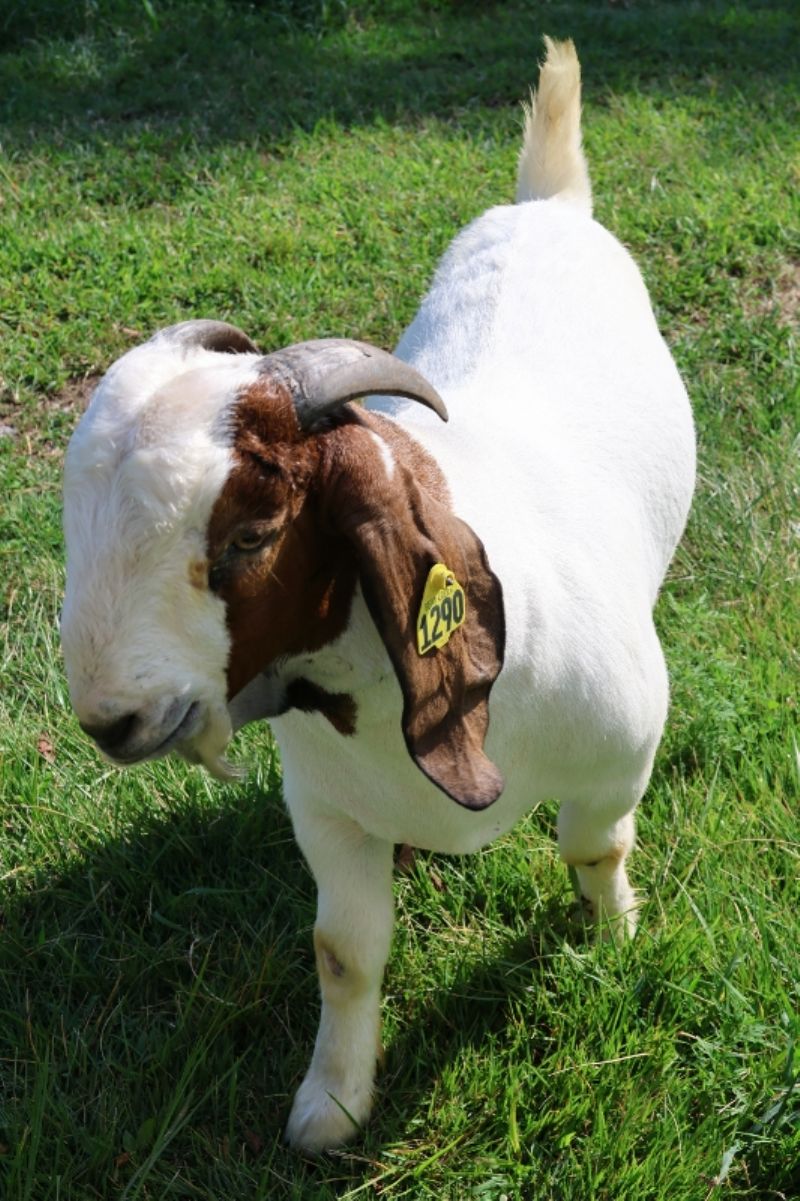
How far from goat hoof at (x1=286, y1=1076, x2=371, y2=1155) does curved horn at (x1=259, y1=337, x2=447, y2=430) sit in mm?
1317

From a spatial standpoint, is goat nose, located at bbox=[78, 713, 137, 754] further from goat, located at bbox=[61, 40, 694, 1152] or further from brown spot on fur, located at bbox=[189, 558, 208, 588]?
brown spot on fur, located at bbox=[189, 558, 208, 588]

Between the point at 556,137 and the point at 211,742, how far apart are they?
7.51 ft

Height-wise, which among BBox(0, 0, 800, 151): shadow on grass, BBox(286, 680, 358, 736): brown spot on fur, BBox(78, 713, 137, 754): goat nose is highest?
BBox(78, 713, 137, 754): goat nose

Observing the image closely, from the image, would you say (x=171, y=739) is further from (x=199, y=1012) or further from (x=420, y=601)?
(x=199, y=1012)

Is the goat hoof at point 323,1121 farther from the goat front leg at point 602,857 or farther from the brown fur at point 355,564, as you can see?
the brown fur at point 355,564

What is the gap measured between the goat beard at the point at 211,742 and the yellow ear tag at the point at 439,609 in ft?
0.84

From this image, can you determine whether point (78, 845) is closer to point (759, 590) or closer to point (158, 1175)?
point (158, 1175)

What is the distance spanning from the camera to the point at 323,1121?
7.90 ft

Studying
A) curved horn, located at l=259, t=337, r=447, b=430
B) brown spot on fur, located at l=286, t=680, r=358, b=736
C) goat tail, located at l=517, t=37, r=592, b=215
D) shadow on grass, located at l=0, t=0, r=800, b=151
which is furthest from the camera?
shadow on grass, located at l=0, t=0, r=800, b=151

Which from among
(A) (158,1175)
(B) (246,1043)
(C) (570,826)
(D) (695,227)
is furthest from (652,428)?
(D) (695,227)

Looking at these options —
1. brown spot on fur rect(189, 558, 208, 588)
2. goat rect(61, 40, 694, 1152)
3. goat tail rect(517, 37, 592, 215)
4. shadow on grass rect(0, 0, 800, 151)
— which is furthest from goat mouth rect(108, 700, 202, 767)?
shadow on grass rect(0, 0, 800, 151)

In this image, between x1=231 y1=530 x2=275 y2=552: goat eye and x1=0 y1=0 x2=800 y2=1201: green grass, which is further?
x1=0 y1=0 x2=800 y2=1201: green grass

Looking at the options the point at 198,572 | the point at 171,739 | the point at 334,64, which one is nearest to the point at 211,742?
the point at 171,739

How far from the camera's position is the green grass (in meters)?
2.35
